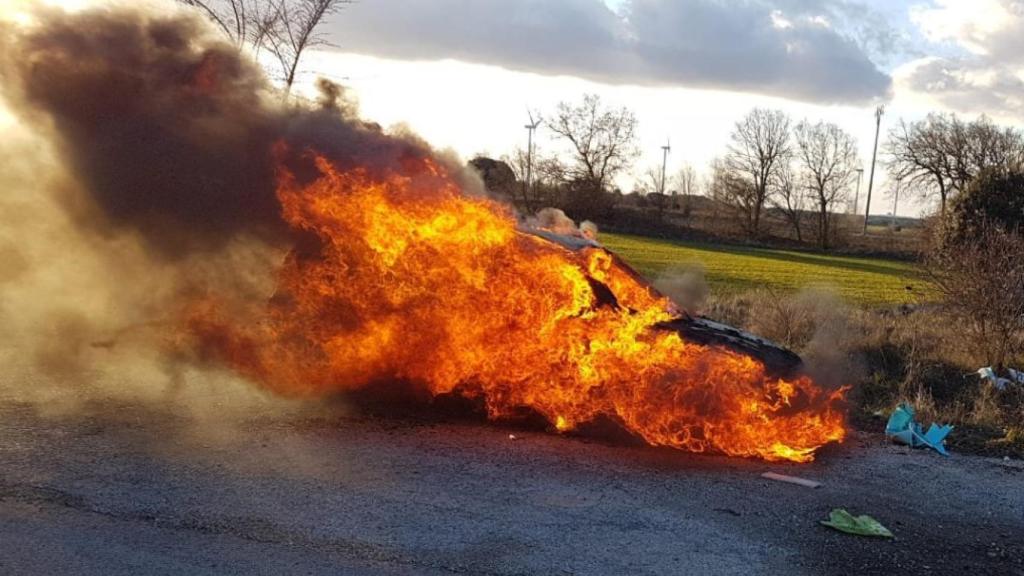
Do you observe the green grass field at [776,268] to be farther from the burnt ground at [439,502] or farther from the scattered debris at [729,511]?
the scattered debris at [729,511]

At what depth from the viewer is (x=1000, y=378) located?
1190 centimetres

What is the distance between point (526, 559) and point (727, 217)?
54639 mm

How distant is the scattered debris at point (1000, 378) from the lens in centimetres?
1154

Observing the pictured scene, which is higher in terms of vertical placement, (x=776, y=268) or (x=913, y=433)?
(x=776, y=268)

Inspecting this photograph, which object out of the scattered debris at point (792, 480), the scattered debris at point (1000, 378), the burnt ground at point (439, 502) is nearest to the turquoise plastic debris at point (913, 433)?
the burnt ground at point (439, 502)

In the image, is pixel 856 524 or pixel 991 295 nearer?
pixel 856 524

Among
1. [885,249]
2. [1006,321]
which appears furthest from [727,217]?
[1006,321]

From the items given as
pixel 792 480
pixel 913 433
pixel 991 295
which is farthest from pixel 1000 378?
pixel 792 480

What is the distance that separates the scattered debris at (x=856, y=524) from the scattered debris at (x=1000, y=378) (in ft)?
23.8

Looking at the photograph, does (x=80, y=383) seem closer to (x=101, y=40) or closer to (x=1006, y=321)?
(x=101, y=40)

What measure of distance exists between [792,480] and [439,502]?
287cm

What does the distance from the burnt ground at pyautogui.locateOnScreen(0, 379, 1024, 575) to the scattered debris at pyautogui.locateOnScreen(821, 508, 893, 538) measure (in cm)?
10

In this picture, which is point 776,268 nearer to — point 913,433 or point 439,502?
point 913,433

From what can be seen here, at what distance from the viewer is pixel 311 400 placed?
8211 millimetres
